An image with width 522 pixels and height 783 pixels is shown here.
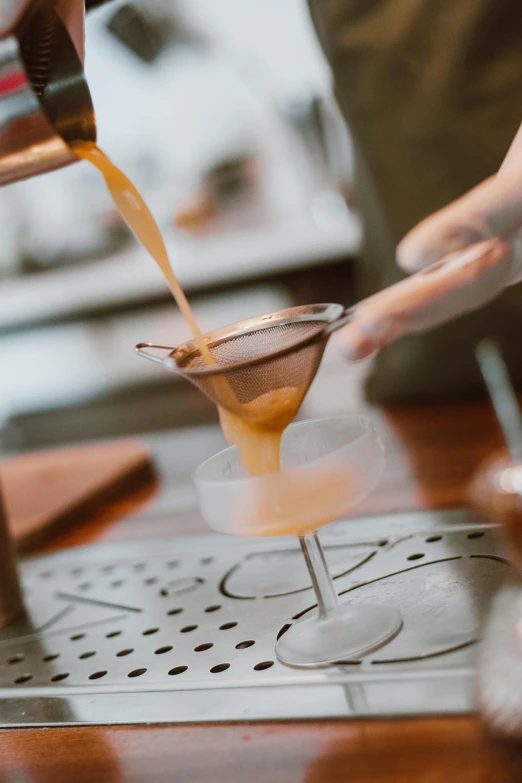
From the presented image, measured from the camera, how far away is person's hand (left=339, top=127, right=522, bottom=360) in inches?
25.5

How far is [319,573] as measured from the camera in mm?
648

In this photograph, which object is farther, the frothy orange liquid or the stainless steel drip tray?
the frothy orange liquid

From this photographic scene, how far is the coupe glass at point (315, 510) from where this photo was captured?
0.60 m

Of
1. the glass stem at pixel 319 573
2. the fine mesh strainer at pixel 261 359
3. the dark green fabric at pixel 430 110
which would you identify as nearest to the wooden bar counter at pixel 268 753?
the glass stem at pixel 319 573

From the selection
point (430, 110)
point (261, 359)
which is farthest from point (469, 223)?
point (430, 110)

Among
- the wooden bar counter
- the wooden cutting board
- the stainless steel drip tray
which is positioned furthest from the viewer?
the wooden cutting board

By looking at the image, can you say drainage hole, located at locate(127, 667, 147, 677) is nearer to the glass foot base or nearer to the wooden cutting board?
the glass foot base

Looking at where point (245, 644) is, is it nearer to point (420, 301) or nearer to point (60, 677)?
point (60, 677)

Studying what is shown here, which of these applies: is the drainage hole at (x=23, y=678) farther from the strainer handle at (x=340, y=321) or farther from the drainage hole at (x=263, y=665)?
the strainer handle at (x=340, y=321)

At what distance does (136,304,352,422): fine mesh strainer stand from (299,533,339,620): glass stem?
0.33 feet

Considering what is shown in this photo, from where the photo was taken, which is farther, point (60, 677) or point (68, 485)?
point (68, 485)

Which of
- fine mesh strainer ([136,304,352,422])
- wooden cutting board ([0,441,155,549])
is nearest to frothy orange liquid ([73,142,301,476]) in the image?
fine mesh strainer ([136,304,352,422])

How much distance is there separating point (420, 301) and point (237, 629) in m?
0.31

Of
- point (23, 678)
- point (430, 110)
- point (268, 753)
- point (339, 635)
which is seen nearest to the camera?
point (268, 753)
